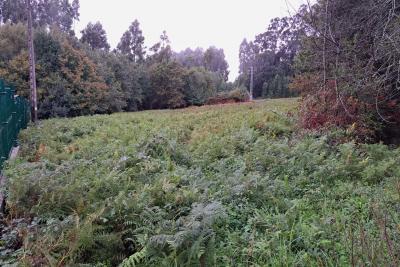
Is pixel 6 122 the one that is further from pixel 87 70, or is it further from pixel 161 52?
pixel 161 52

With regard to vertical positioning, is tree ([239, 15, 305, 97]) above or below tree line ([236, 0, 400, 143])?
above

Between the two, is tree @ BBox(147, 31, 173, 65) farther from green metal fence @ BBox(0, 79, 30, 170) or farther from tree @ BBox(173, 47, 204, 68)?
green metal fence @ BBox(0, 79, 30, 170)

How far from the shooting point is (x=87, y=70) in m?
34.2

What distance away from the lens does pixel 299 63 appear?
13.1 meters

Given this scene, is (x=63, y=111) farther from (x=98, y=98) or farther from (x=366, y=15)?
(x=366, y=15)

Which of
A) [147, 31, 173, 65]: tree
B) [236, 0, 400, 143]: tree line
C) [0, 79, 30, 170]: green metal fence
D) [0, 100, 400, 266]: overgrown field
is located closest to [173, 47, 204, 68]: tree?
[147, 31, 173, 65]: tree

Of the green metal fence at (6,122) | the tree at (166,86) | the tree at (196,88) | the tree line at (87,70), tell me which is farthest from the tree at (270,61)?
the green metal fence at (6,122)

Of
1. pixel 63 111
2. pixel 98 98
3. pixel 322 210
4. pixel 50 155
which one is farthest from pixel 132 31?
pixel 322 210

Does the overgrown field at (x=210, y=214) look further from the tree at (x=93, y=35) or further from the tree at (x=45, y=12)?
the tree at (x=93, y=35)

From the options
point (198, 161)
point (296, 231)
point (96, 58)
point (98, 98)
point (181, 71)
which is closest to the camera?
point (296, 231)

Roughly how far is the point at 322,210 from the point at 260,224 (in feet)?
3.03

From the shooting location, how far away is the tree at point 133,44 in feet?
206

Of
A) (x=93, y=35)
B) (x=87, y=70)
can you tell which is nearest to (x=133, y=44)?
(x=93, y=35)

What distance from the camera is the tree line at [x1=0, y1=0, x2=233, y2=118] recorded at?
30688 millimetres
